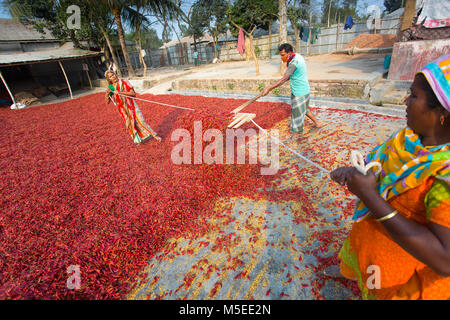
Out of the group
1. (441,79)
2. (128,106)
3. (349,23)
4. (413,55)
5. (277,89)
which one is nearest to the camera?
(441,79)

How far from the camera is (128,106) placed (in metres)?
4.31

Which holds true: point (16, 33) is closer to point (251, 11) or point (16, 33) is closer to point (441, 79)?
point (251, 11)

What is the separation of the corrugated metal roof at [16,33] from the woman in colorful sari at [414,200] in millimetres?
22122

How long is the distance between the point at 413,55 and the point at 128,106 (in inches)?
293

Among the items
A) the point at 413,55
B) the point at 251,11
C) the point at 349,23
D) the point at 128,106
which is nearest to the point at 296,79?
the point at 128,106

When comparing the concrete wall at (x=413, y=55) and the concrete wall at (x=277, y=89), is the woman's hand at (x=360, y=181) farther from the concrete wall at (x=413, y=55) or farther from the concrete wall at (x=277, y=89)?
the concrete wall at (x=413, y=55)

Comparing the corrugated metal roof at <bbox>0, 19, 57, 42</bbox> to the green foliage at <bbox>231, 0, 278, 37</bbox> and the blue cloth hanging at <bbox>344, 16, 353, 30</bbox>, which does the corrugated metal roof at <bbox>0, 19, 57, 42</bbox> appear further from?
the blue cloth hanging at <bbox>344, 16, 353, 30</bbox>

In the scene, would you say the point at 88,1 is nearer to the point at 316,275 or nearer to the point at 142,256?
the point at 142,256

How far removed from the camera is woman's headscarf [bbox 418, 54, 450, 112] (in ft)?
2.33

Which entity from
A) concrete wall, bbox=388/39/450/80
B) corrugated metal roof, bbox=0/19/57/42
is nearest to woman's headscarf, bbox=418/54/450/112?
concrete wall, bbox=388/39/450/80

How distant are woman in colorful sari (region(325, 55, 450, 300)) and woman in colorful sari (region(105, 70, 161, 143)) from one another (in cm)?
422

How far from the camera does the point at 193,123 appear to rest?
3.62 meters

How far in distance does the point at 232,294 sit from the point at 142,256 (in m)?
0.95

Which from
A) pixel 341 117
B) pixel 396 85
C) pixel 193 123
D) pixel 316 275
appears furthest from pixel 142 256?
pixel 396 85
